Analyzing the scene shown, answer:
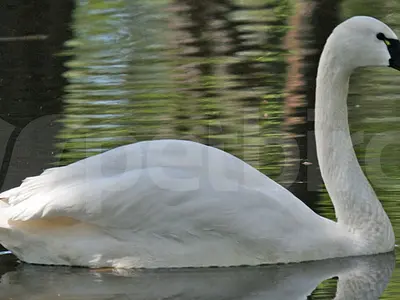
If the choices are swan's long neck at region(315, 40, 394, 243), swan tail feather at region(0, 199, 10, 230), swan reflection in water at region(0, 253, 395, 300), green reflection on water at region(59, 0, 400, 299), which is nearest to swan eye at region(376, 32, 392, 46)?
swan's long neck at region(315, 40, 394, 243)

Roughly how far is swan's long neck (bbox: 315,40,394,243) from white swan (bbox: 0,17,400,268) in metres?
0.02

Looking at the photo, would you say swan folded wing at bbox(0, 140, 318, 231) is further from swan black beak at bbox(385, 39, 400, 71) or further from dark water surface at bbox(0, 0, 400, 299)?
swan black beak at bbox(385, 39, 400, 71)

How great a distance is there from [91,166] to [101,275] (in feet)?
2.18

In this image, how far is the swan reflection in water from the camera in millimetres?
7547

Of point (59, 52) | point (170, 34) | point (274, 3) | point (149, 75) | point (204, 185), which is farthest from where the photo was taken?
point (274, 3)

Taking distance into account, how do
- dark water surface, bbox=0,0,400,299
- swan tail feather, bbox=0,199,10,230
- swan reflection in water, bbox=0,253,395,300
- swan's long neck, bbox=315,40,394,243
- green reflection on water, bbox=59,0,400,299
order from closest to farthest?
swan reflection in water, bbox=0,253,395,300 → dark water surface, bbox=0,0,400,299 → swan tail feather, bbox=0,199,10,230 → swan's long neck, bbox=315,40,394,243 → green reflection on water, bbox=59,0,400,299

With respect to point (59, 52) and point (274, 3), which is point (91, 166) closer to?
point (59, 52)

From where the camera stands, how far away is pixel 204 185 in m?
7.94

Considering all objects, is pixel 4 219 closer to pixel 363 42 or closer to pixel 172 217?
pixel 172 217

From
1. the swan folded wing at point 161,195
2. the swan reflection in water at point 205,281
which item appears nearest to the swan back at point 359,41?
the swan folded wing at point 161,195

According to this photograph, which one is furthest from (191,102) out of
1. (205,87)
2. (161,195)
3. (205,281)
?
(205,281)

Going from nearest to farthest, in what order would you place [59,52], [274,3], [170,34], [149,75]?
1. [149,75]
2. [59,52]
3. [170,34]
4. [274,3]

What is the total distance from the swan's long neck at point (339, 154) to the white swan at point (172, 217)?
0.02 meters

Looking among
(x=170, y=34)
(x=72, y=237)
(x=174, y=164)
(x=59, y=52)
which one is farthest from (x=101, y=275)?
(x=170, y=34)
